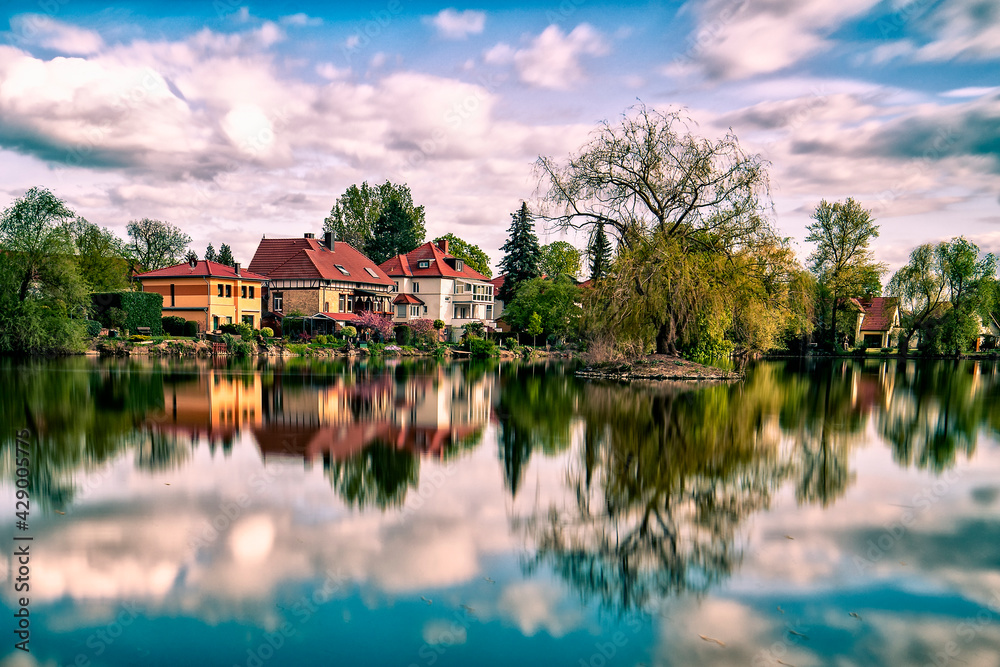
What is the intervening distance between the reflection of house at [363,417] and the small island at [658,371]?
8382mm

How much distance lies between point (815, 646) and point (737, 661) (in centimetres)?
67

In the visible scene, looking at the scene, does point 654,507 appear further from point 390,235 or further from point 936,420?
point 390,235

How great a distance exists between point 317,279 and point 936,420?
157ft

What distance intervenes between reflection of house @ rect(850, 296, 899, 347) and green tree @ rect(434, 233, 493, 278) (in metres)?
47.3

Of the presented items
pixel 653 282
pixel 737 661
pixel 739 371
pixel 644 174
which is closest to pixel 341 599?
pixel 737 661

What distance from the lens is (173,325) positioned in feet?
157

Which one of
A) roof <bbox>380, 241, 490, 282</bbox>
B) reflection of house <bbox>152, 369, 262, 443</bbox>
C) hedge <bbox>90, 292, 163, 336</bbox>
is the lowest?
reflection of house <bbox>152, 369, 262, 443</bbox>

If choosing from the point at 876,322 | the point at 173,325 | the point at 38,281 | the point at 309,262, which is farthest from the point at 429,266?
the point at 876,322

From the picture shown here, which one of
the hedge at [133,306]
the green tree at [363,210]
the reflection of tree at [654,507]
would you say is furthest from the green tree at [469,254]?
the reflection of tree at [654,507]

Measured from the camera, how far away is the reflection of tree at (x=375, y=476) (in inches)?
306

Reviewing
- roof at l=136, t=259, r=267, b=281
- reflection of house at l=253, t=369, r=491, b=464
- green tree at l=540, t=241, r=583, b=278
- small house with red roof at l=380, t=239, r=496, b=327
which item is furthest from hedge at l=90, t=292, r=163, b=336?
green tree at l=540, t=241, r=583, b=278

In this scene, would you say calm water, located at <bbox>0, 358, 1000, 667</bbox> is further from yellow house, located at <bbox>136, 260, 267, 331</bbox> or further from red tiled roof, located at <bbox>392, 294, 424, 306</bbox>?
red tiled roof, located at <bbox>392, 294, 424, 306</bbox>

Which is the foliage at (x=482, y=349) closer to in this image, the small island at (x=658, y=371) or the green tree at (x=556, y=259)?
the small island at (x=658, y=371)

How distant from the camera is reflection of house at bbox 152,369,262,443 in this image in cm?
1262
